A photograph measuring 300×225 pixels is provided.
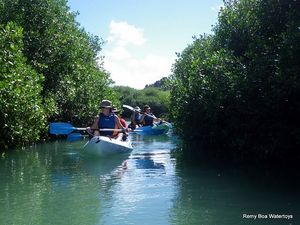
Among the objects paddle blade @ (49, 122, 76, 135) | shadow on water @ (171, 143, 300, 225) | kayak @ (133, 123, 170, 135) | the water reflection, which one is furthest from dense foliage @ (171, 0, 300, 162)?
paddle blade @ (49, 122, 76, 135)

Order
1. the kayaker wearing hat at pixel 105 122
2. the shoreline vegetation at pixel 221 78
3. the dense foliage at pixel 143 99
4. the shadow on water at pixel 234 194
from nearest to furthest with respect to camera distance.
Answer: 1. the shadow on water at pixel 234 194
2. the shoreline vegetation at pixel 221 78
3. the kayaker wearing hat at pixel 105 122
4. the dense foliage at pixel 143 99

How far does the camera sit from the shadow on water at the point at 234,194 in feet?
22.9

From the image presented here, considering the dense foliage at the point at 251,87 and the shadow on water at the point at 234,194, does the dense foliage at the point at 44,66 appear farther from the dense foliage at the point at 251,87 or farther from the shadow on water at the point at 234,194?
the shadow on water at the point at 234,194

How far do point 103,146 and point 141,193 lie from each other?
4874mm

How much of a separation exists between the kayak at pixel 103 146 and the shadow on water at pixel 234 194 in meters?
2.71

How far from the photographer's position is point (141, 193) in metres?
8.67

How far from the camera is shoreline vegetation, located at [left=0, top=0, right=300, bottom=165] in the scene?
10.7 m

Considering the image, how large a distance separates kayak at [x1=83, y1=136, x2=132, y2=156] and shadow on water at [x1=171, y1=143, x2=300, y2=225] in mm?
2712

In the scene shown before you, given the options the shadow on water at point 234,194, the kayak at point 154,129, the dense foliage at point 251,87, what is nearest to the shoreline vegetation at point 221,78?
the dense foliage at point 251,87

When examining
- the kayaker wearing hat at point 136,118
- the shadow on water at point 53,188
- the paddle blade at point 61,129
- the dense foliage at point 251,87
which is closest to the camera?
the shadow on water at point 53,188

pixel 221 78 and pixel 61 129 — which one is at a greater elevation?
pixel 221 78

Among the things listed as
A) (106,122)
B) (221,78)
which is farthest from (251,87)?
(106,122)

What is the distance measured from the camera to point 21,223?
6727 mm

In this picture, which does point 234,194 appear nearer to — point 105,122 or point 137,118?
point 105,122
